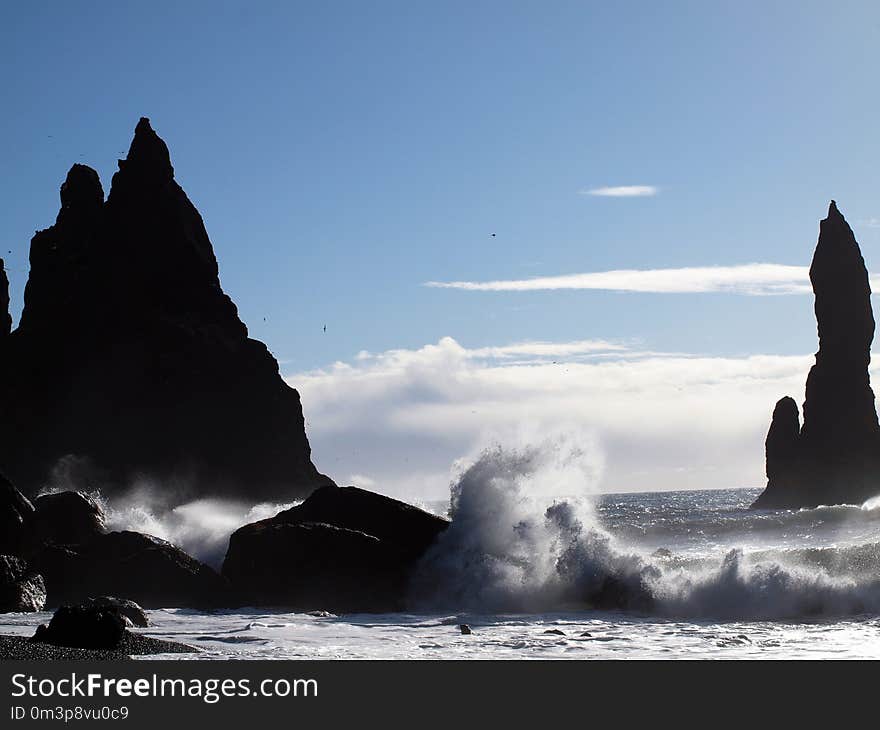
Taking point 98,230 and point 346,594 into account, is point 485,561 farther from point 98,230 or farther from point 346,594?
point 98,230

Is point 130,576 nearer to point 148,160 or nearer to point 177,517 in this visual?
point 177,517

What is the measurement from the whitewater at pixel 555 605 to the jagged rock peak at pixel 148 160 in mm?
50492

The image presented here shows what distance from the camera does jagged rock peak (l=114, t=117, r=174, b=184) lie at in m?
71.6

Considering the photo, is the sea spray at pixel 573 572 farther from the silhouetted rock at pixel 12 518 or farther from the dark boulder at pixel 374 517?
the silhouetted rock at pixel 12 518

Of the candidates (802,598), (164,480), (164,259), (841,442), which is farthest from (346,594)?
(841,442)

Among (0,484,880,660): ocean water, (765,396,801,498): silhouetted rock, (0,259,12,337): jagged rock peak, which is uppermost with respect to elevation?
(0,259,12,337): jagged rock peak

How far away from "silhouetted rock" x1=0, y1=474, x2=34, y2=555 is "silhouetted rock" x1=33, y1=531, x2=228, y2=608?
79.6 inches

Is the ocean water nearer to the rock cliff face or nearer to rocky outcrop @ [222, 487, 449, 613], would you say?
rocky outcrop @ [222, 487, 449, 613]

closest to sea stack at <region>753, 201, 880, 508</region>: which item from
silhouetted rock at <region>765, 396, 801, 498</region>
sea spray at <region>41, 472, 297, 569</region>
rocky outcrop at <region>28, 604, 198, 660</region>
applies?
silhouetted rock at <region>765, 396, 801, 498</region>

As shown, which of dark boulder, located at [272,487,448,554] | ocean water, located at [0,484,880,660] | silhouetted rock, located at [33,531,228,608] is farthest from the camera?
dark boulder, located at [272,487,448,554]

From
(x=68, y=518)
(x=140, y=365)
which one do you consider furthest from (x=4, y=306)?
(x=68, y=518)

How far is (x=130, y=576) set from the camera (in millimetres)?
23047
